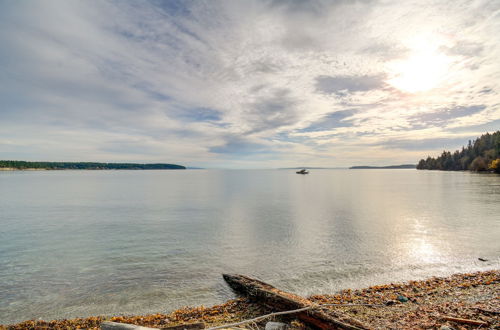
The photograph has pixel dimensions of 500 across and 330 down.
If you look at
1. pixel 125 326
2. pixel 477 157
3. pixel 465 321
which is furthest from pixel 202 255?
pixel 477 157

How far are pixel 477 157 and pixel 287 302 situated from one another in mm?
184561

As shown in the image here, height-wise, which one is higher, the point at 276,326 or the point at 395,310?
the point at 276,326

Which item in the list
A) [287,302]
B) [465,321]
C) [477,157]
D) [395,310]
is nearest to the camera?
[465,321]

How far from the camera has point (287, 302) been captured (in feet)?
24.1

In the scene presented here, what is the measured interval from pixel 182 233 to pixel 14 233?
13.6 meters

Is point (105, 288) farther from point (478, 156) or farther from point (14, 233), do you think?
point (478, 156)

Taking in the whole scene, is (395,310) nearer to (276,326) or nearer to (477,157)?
(276,326)

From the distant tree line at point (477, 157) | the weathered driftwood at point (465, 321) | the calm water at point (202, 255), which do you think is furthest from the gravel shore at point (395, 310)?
the distant tree line at point (477, 157)

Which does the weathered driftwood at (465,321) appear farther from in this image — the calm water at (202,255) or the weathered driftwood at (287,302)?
the calm water at (202,255)

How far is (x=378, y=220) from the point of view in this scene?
79.0 feet

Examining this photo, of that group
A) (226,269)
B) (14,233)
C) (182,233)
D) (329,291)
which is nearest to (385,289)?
(329,291)

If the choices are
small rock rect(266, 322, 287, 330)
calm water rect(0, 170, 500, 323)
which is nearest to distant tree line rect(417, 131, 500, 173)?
calm water rect(0, 170, 500, 323)

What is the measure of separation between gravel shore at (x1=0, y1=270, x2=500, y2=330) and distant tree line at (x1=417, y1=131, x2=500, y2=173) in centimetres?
14581

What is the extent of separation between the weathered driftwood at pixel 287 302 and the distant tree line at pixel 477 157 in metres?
151
